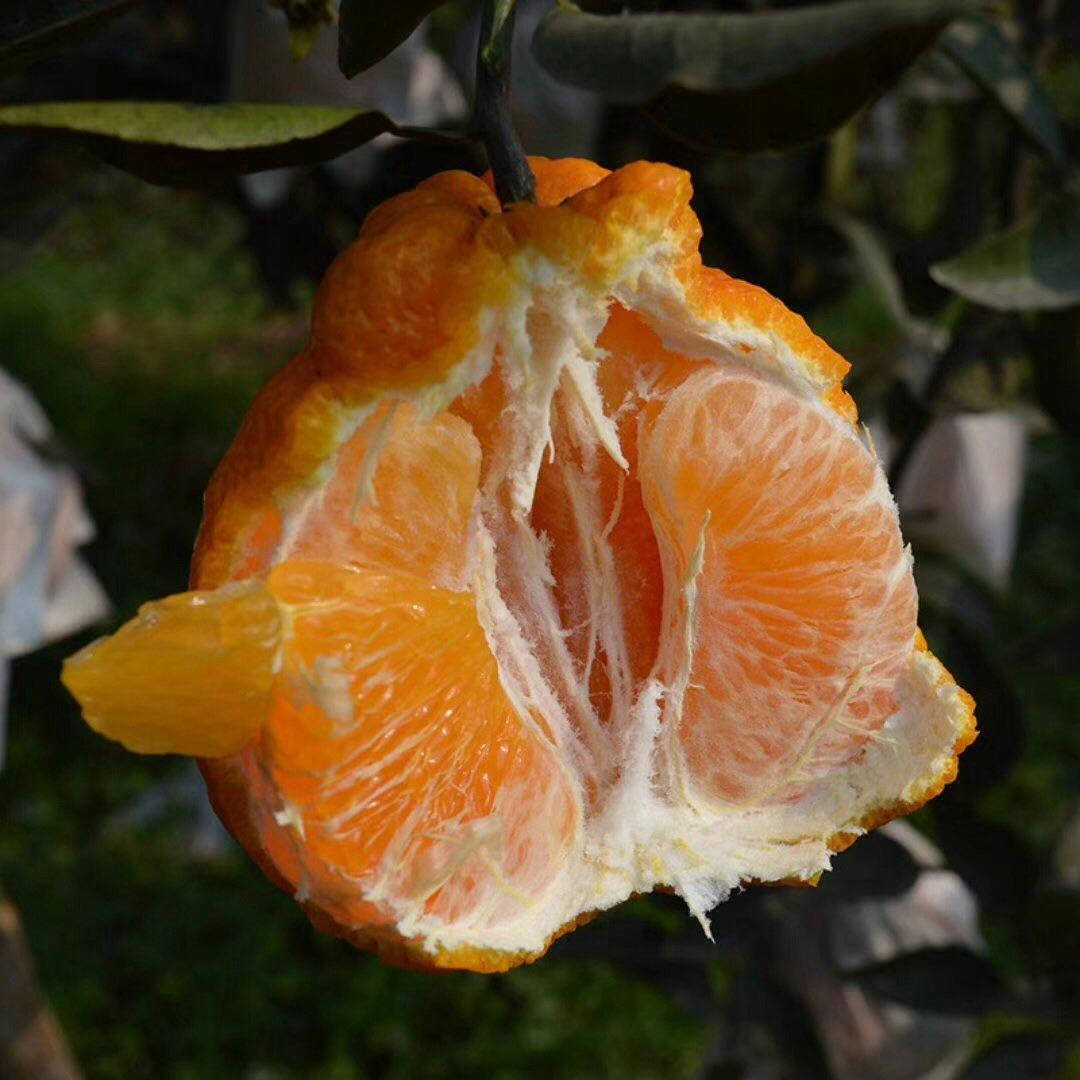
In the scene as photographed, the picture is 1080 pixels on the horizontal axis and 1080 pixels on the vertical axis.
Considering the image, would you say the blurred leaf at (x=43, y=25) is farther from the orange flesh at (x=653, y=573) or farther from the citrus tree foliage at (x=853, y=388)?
the orange flesh at (x=653, y=573)

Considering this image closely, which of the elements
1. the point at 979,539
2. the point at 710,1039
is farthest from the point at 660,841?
the point at 979,539

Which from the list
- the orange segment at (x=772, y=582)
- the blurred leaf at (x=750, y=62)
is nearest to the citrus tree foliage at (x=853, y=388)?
the blurred leaf at (x=750, y=62)

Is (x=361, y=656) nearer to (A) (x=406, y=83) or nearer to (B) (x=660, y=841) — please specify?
(B) (x=660, y=841)

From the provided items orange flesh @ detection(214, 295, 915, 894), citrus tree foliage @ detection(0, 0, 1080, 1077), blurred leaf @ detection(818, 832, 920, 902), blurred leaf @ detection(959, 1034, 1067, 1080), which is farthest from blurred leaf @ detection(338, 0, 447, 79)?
blurred leaf @ detection(959, 1034, 1067, 1080)

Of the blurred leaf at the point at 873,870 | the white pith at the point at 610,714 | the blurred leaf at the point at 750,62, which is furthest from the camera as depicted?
the blurred leaf at the point at 873,870

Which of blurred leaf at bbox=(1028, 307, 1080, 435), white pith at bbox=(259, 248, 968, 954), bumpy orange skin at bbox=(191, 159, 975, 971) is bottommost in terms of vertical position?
blurred leaf at bbox=(1028, 307, 1080, 435)

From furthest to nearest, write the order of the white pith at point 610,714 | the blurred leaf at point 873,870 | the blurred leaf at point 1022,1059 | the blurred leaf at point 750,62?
the blurred leaf at point 1022,1059
the blurred leaf at point 873,870
the white pith at point 610,714
the blurred leaf at point 750,62

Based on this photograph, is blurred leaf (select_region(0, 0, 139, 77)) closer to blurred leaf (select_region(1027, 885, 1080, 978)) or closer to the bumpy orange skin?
the bumpy orange skin
